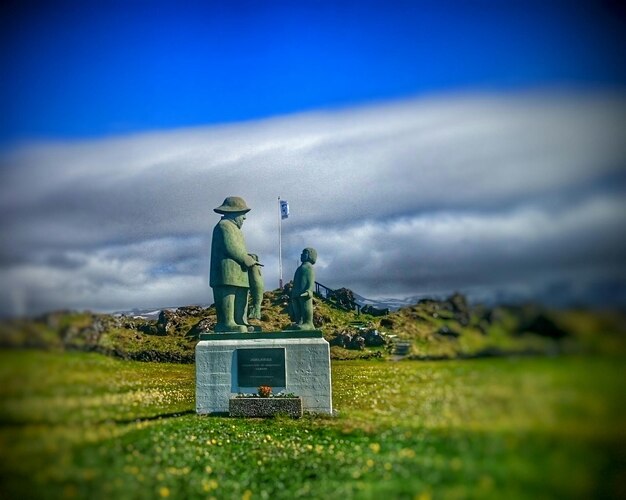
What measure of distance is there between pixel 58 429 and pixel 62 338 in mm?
1040

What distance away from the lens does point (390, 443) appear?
778cm

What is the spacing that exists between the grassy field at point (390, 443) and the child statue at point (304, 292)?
21.6 feet

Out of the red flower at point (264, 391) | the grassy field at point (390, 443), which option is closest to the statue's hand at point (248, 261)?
the red flower at point (264, 391)

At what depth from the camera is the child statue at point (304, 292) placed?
1585cm

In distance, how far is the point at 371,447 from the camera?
8.54 metres

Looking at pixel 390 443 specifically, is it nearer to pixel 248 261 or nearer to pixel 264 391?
pixel 264 391

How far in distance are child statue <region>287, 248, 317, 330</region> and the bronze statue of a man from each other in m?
1.36

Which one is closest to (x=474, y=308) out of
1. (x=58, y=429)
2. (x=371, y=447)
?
(x=371, y=447)

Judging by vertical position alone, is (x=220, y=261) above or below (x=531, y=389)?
above

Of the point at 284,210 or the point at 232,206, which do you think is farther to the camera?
the point at 284,210

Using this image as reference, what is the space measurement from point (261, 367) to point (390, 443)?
7.66 meters

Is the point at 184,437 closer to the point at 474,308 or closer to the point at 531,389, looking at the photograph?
the point at 474,308

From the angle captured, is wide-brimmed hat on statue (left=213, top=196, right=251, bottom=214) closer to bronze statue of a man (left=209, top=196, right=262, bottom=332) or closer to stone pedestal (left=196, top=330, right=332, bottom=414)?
bronze statue of a man (left=209, top=196, right=262, bottom=332)

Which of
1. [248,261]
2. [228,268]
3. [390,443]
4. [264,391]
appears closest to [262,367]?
[264,391]
